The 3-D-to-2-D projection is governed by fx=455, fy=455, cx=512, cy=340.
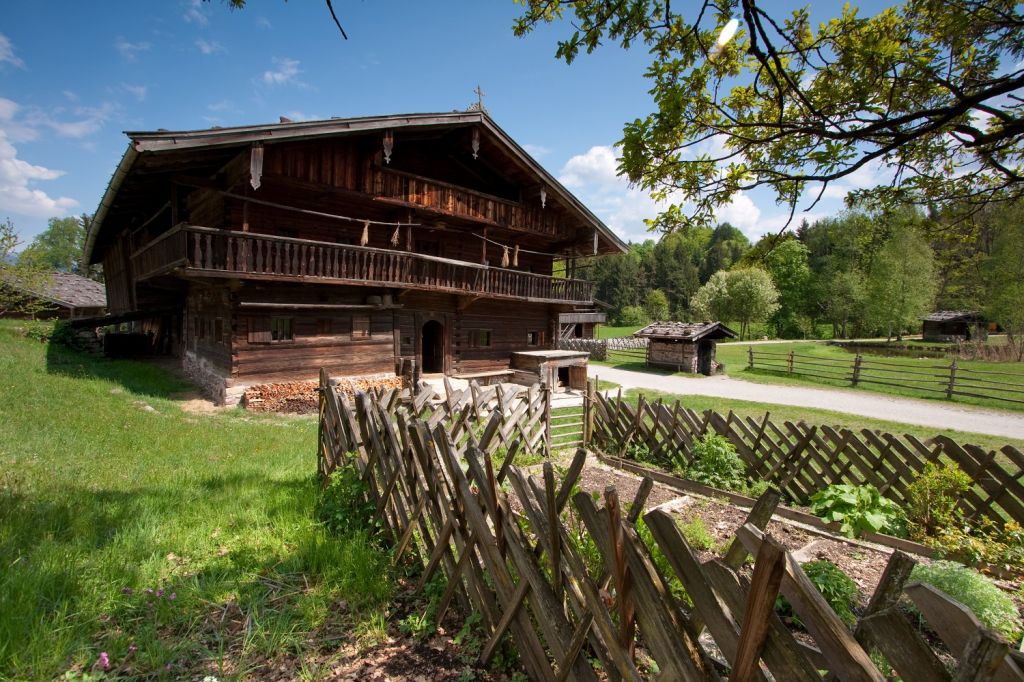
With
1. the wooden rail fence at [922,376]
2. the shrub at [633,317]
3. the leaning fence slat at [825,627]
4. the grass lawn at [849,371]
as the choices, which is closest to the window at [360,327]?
the grass lawn at [849,371]

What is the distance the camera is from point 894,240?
4262 centimetres

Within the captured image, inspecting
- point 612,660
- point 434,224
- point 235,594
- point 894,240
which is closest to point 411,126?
point 434,224

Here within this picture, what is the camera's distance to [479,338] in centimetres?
1984

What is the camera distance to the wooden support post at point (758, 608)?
150 centimetres

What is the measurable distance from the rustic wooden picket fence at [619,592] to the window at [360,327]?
1170cm

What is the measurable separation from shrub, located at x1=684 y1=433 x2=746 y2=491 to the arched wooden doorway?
12.3 m

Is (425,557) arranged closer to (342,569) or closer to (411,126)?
(342,569)

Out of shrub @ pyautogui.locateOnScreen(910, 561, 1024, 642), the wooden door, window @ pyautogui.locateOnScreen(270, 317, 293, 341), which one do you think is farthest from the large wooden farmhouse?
shrub @ pyautogui.locateOnScreen(910, 561, 1024, 642)

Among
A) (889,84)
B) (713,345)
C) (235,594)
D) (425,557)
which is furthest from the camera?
(713,345)

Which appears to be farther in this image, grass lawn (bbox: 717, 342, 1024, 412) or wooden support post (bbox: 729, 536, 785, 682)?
grass lawn (bbox: 717, 342, 1024, 412)

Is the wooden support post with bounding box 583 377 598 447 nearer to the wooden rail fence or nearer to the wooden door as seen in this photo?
the wooden door

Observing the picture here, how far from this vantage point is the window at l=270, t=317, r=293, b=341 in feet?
45.9

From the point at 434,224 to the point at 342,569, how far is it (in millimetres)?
15369

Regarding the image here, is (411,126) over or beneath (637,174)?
over
